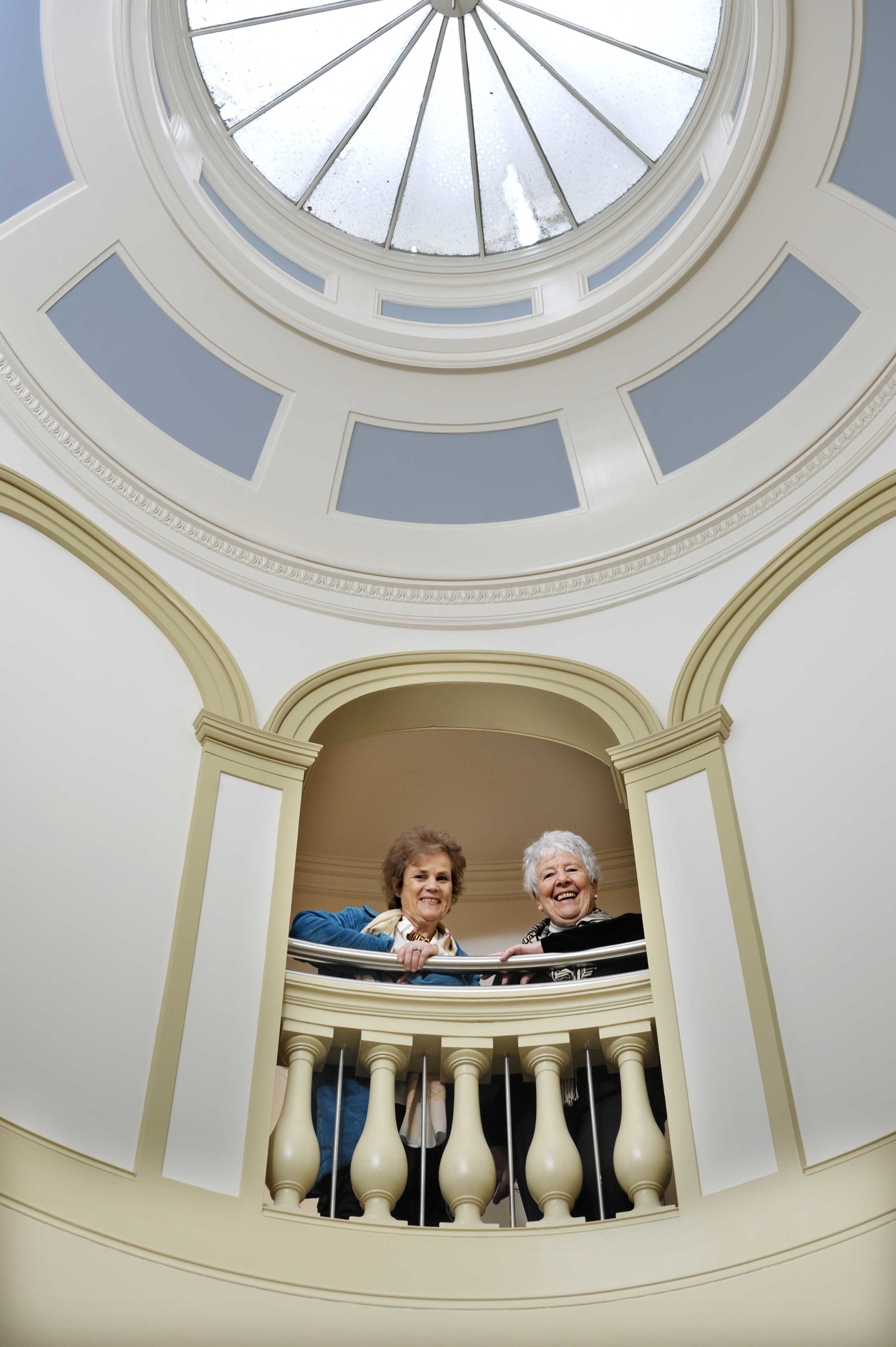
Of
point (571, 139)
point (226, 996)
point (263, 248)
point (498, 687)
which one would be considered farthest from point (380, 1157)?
point (571, 139)

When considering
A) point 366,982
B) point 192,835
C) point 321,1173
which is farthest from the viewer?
point 192,835

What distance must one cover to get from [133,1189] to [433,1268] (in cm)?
125

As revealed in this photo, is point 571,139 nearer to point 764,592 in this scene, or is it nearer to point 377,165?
point 377,165

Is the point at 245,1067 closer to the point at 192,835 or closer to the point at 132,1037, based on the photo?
the point at 132,1037

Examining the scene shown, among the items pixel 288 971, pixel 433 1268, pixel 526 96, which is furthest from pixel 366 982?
pixel 526 96

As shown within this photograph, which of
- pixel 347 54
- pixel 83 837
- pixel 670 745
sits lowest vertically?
pixel 83 837

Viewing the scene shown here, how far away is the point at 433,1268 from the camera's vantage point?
5.03 metres

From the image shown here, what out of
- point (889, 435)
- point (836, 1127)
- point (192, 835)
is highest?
point (889, 435)

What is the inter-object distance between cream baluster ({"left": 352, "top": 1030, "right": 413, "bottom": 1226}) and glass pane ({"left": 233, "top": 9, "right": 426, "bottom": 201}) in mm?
6839

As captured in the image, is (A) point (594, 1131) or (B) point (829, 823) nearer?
(A) point (594, 1131)

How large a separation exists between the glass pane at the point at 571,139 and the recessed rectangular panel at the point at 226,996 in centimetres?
557

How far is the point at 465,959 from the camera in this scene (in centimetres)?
629

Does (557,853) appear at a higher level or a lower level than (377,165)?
lower

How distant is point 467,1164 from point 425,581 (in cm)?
431
